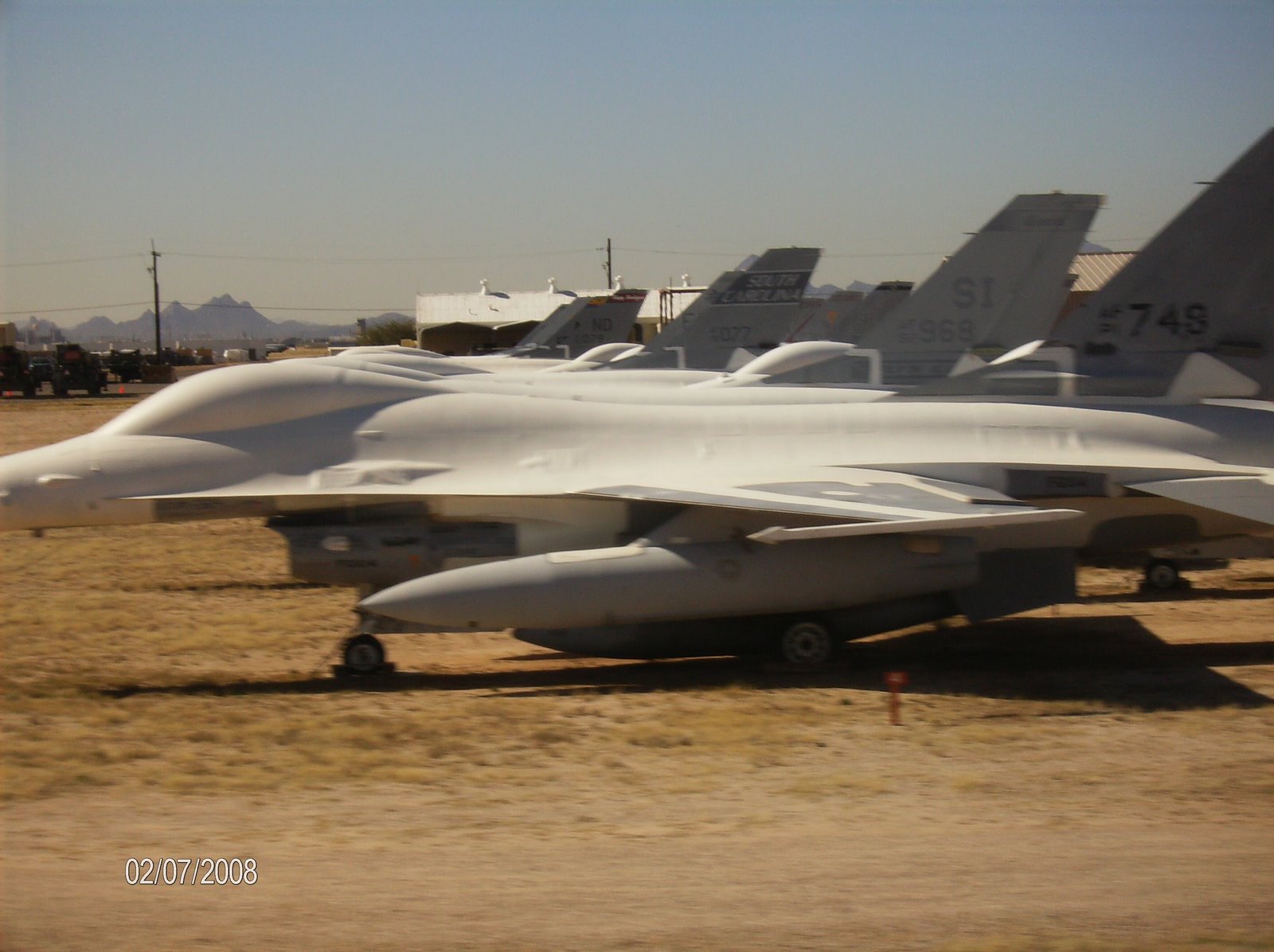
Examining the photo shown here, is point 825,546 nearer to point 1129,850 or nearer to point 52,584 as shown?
point 1129,850

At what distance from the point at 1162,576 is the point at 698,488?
730 centimetres

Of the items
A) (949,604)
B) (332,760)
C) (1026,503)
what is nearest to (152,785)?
(332,760)

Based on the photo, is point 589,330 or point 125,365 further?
point 125,365

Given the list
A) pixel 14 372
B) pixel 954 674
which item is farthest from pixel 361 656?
pixel 14 372

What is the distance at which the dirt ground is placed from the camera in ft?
17.1

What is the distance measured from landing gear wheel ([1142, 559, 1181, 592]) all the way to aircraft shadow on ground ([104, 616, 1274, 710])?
2476 mm

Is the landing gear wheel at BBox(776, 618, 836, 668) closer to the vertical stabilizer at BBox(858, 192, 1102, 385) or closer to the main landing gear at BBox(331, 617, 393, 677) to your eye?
the main landing gear at BBox(331, 617, 393, 677)

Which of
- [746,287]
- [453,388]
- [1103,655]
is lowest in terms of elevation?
[1103,655]

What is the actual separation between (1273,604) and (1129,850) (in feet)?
29.3

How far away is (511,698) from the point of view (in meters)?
9.88

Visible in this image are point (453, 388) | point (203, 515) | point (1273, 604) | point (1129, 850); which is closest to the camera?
point (1129, 850)

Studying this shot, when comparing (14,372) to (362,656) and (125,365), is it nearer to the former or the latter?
(125,365)
